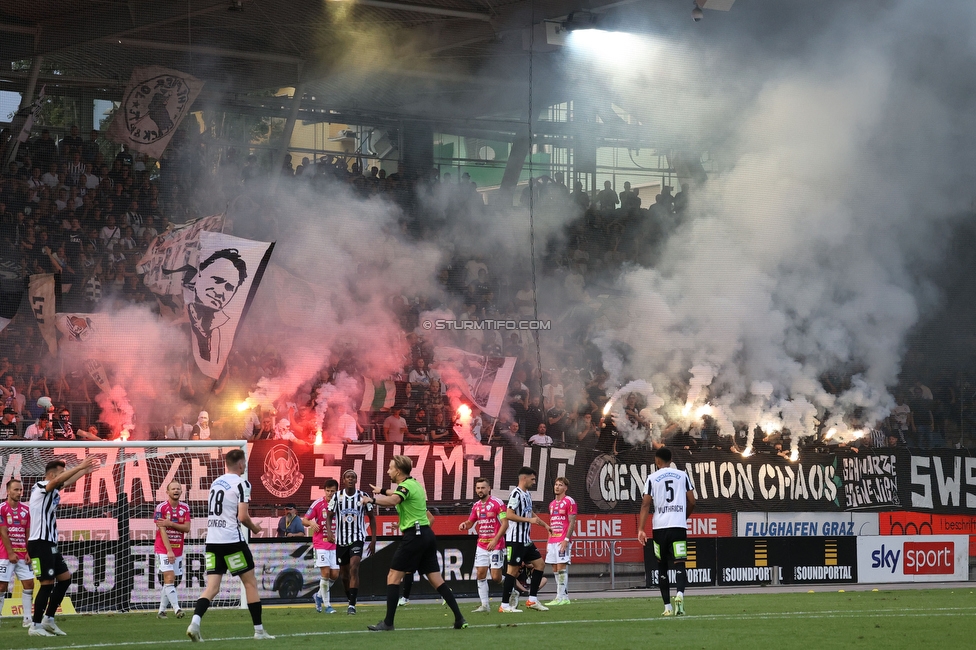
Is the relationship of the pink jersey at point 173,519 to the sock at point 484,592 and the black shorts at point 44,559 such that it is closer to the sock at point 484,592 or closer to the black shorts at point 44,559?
the sock at point 484,592

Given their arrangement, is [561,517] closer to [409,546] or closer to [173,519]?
[173,519]

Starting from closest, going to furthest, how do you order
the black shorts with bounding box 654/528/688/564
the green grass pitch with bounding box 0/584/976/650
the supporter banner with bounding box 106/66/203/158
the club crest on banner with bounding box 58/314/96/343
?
the green grass pitch with bounding box 0/584/976/650
the black shorts with bounding box 654/528/688/564
the club crest on banner with bounding box 58/314/96/343
the supporter banner with bounding box 106/66/203/158

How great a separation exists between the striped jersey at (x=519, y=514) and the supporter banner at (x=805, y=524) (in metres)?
7.45

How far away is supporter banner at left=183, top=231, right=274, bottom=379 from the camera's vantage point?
813 inches

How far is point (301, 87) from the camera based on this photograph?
23.7 m

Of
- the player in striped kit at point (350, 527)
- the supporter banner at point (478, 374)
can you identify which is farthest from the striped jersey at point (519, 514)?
the supporter banner at point (478, 374)

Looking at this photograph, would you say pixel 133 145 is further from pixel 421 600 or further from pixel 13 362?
pixel 421 600

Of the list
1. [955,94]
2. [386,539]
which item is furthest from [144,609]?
[955,94]

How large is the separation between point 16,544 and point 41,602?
193 centimetres

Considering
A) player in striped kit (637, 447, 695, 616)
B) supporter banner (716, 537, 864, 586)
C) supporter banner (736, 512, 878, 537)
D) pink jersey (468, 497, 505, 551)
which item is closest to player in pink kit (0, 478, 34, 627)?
pink jersey (468, 497, 505, 551)

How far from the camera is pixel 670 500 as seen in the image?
12484mm

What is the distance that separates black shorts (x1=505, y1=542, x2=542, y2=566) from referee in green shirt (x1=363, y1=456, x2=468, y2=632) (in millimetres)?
3471

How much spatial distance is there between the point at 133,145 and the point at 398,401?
271 inches

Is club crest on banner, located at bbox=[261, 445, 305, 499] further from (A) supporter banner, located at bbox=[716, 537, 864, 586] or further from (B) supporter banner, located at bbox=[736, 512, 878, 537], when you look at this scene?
(B) supporter banner, located at bbox=[736, 512, 878, 537]
